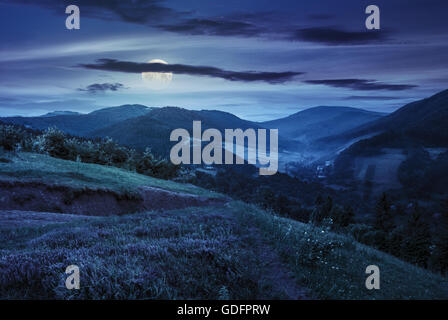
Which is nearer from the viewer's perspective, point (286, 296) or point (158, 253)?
point (286, 296)

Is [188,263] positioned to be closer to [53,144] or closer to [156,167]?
[53,144]

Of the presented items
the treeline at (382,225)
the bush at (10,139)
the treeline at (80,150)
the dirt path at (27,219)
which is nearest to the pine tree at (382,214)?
the treeline at (382,225)

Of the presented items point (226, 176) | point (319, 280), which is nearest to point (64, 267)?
point (319, 280)

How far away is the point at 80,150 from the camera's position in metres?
26.7

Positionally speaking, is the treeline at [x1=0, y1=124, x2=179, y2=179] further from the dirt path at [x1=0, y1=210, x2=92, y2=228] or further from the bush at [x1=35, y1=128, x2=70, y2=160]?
the dirt path at [x1=0, y1=210, x2=92, y2=228]

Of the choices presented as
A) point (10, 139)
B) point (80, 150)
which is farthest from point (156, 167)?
point (10, 139)

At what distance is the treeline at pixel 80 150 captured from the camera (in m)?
24.3

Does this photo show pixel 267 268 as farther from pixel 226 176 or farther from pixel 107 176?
pixel 226 176

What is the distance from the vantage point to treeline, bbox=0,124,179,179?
2433 cm

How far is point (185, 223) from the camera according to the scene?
9.02 m

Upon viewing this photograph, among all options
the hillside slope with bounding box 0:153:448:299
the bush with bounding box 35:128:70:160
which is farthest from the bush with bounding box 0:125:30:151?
the hillside slope with bounding box 0:153:448:299

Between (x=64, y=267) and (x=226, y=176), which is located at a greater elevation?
(x=64, y=267)

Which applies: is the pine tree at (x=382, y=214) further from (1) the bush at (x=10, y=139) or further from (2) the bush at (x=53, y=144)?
(1) the bush at (x=10, y=139)
